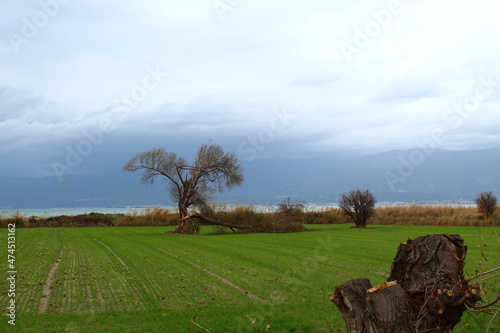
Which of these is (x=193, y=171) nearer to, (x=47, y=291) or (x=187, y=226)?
(x=187, y=226)

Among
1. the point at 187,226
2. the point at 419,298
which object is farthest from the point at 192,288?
the point at 187,226

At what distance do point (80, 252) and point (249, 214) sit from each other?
1640cm

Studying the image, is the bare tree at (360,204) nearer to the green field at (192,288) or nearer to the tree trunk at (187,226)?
the tree trunk at (187,226)

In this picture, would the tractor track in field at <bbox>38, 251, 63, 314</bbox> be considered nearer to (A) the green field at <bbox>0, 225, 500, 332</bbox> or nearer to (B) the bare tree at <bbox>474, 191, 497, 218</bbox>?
(A) the green field at <bbox>0, 225, 500, 332</bbox>

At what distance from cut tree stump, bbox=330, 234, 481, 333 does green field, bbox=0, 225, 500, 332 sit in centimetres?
42

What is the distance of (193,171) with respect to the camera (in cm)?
3111

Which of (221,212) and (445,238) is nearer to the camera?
(445,238)

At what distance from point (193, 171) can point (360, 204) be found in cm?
1168

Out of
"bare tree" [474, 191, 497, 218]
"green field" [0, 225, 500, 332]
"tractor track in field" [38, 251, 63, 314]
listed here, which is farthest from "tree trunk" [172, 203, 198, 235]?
"bare tree" [474, 191, 497, 218]

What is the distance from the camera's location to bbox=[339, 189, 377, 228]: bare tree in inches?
1272

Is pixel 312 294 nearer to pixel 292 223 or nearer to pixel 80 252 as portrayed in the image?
pixel 80 252

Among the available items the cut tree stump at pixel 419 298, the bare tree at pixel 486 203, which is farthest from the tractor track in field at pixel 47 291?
the bare tree at pixel 486 203

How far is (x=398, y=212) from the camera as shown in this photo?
4019 cm

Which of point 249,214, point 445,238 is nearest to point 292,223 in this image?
point 249,214
